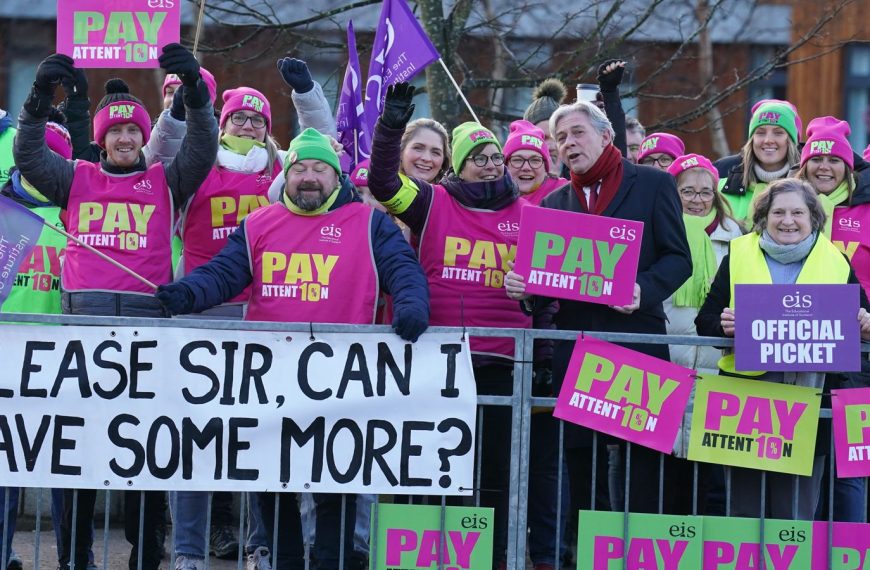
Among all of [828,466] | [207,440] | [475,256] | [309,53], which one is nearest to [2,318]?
[207,440]

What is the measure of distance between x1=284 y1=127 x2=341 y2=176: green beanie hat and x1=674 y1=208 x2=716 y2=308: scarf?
1919 millimetres

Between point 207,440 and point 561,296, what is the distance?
1.64 m

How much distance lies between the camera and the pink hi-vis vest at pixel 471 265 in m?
6.74

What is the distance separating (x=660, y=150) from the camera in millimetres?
8375

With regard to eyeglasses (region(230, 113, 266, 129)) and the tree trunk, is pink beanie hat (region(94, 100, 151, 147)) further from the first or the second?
the tree trunk

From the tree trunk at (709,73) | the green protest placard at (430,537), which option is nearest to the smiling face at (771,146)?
the green protest placard at (430,537)

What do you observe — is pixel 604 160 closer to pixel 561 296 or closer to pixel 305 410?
pixel 561 296

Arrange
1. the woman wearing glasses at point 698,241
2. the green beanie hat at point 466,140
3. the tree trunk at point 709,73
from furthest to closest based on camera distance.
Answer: the tree trunk at point 709,73, the woman wearing glasses at point 698,241, the green beanie hat at point 466,140

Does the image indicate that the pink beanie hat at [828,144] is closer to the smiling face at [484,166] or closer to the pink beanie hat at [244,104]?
the smiling face at [484,166]

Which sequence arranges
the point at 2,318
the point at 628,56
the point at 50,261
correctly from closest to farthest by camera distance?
1. the point at 2,318
2. the point at 50,261
3. the point at 628,56

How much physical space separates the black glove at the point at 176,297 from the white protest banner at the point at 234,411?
10 centimetres

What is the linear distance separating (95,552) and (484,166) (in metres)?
3.18

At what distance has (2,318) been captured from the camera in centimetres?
617

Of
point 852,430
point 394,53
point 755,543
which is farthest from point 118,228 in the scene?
point 852,430
